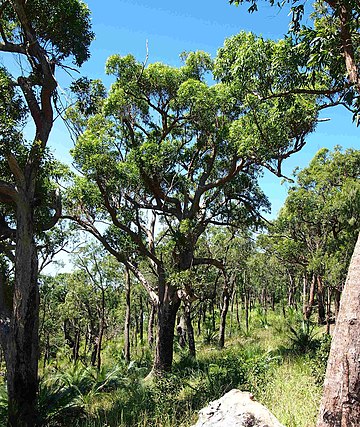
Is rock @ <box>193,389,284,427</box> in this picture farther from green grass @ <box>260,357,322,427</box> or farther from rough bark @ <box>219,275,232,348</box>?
rough bark @ <box>219,275,232,348</box>

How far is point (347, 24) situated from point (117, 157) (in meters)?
7.78

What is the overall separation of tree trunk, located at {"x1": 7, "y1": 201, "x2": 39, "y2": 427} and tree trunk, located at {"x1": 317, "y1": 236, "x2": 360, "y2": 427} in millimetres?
5882

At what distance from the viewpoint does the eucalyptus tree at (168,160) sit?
389 inches

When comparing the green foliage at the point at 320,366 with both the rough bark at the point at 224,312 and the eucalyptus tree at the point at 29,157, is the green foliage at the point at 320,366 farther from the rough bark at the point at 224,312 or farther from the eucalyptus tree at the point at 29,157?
the rough bark at the point at 224,312

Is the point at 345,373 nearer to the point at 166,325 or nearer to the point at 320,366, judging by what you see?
the point at 320,366

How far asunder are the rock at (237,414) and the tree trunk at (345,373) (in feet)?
1.59

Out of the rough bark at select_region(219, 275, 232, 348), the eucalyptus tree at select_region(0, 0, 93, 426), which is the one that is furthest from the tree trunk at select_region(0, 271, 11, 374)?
the rough bark at select_region(219, 275, 232, 348)

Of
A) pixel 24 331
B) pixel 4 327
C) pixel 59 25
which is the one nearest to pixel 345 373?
pixel 24 331

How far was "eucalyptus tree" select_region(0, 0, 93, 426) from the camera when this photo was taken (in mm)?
7195

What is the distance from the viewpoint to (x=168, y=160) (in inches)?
435

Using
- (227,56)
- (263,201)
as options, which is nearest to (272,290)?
(263,201)

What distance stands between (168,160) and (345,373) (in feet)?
28.0

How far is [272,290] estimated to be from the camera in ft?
142

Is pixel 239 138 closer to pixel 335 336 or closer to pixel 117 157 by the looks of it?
pixel 117 157
